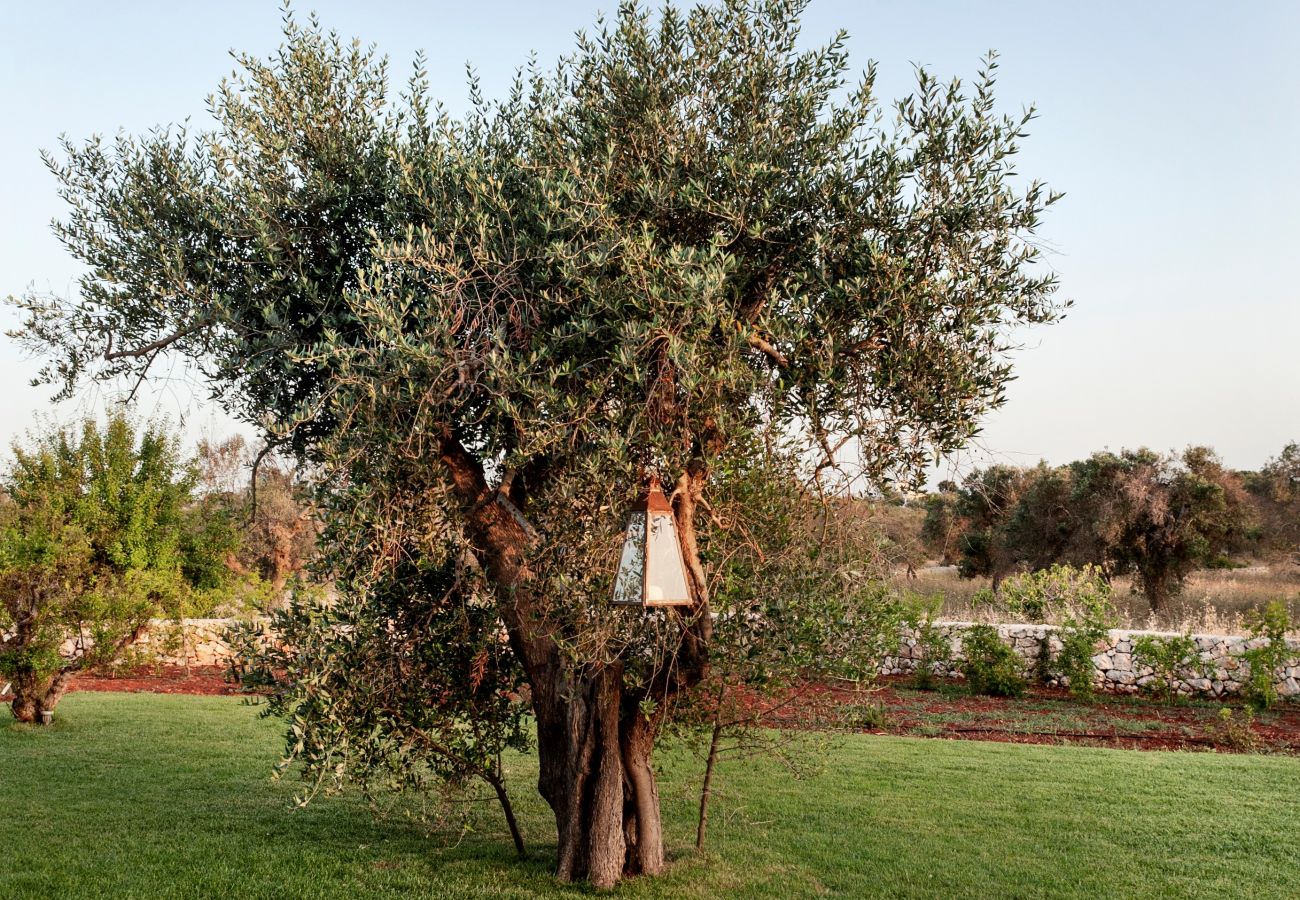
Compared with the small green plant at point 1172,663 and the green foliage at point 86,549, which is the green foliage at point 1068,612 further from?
the green foliage at point 86,549

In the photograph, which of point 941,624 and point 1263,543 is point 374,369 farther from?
point 1263,543

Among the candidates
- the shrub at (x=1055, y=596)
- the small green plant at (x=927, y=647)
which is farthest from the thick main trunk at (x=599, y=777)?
the shrub at (x=1055, y=596)

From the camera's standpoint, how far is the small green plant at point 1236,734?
12.2 metres

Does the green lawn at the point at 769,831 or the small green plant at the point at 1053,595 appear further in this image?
the small green plant at the point at 1053,595

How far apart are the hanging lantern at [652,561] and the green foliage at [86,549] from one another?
7662 mm

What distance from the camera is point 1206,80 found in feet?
40.9

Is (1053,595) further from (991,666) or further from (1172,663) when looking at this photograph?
(1172,663)

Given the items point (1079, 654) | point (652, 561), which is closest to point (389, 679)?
point (652, 561)

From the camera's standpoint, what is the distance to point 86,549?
44.7ft

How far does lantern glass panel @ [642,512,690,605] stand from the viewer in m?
4.85

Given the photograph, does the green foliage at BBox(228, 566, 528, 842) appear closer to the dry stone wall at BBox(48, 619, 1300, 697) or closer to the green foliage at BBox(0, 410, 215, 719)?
the green foliage at BBox(0, 410, 215, 719)

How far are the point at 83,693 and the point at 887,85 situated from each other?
→ 56.4 ft

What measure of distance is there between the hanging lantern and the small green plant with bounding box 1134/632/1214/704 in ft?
45.5

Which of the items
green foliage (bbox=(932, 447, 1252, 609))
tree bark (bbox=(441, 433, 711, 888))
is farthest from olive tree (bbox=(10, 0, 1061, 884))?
green foliage (bbox=(932, 447, 1252, 609))
